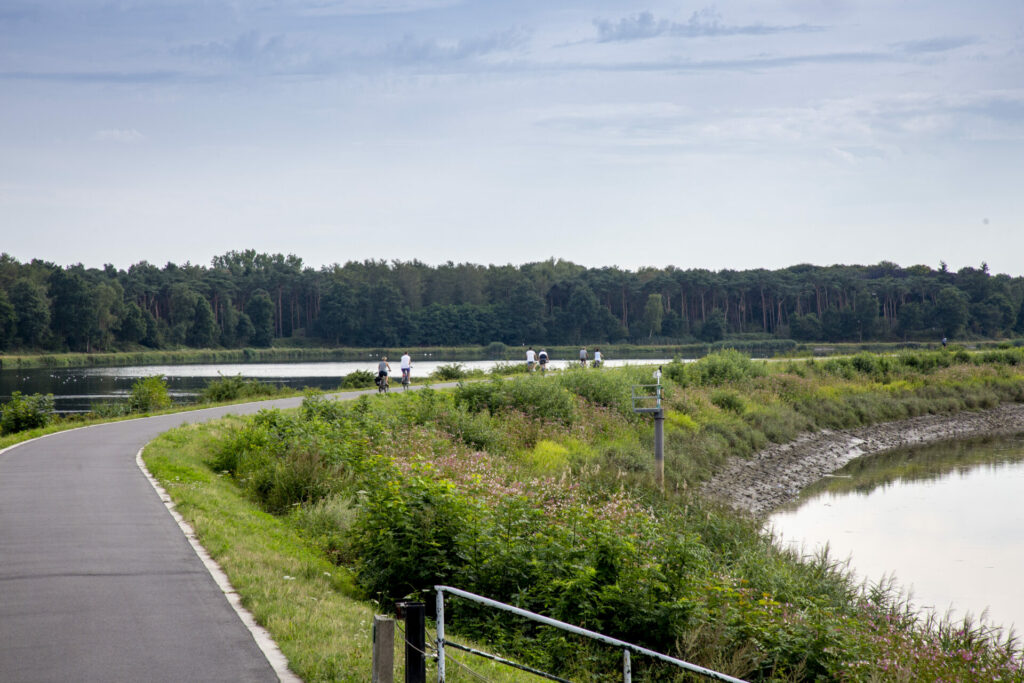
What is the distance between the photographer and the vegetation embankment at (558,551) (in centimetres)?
1077

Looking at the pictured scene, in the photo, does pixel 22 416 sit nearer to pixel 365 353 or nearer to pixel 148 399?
pixel 148 399

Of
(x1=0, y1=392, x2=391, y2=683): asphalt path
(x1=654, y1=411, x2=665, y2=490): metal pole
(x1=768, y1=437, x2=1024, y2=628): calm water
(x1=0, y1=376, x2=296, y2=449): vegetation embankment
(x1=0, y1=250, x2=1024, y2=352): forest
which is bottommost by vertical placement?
(x1=768, y1=437, x2=1024, y2=628): calm water

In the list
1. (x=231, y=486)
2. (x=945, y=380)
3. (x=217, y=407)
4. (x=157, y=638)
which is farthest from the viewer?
(x=945, y=380)

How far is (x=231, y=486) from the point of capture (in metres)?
18.6

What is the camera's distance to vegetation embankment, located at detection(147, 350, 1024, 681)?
35.3 feet

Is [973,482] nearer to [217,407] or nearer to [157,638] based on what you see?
[217,407]

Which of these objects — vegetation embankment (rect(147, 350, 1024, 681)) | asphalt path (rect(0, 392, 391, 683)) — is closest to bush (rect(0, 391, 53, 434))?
vegetation embankment (rect(147, 350, 1024, 681))

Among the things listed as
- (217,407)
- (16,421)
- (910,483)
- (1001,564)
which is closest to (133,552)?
(1001,564)

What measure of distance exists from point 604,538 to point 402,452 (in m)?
9.14

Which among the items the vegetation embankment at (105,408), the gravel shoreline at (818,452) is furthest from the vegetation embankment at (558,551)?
the vegetation embankment at (105,408)

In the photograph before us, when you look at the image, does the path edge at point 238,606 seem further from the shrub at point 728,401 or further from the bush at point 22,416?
the shrub at point 728,401

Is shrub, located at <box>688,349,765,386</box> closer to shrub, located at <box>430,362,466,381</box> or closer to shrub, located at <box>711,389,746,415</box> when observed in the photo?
shrub, located at <box>711,389,746,415</box>

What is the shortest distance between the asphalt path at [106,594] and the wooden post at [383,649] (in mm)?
1608

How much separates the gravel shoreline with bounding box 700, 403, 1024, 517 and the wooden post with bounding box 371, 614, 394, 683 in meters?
17.1
